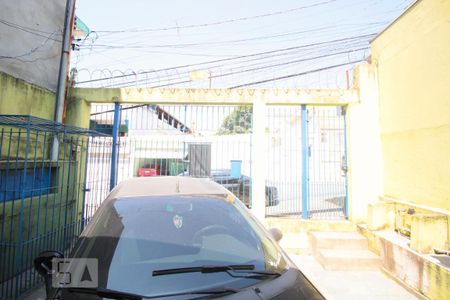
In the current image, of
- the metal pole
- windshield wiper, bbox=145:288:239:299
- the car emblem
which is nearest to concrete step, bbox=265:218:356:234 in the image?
the car emblem

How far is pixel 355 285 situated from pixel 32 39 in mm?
6799

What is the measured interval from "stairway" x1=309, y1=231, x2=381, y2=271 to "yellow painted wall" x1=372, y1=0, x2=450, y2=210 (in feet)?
3.99

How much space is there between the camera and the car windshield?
1.47 metres

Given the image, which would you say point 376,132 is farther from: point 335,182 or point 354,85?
point 335,182

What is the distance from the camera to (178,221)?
6.56ft

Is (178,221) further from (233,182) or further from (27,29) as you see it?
(27,29)

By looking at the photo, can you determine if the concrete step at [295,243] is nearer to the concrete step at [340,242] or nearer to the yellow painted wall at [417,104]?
the concrete step at [340,242]

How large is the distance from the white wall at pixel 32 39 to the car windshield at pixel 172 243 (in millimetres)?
3802

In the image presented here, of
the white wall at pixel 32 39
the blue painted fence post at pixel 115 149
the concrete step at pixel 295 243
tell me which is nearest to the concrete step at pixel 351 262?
the concrete step at pixel 295 243

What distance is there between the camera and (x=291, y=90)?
217 inches

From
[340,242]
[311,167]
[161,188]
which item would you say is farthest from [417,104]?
[161,188]

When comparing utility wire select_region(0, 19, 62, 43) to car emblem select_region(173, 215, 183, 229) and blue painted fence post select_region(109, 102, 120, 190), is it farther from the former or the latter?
car emblem select_region(173, 215, 183, 229)

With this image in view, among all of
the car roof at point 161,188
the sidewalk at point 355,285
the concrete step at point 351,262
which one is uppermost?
the car roof at point 161,188

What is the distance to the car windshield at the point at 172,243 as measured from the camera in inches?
57.8
